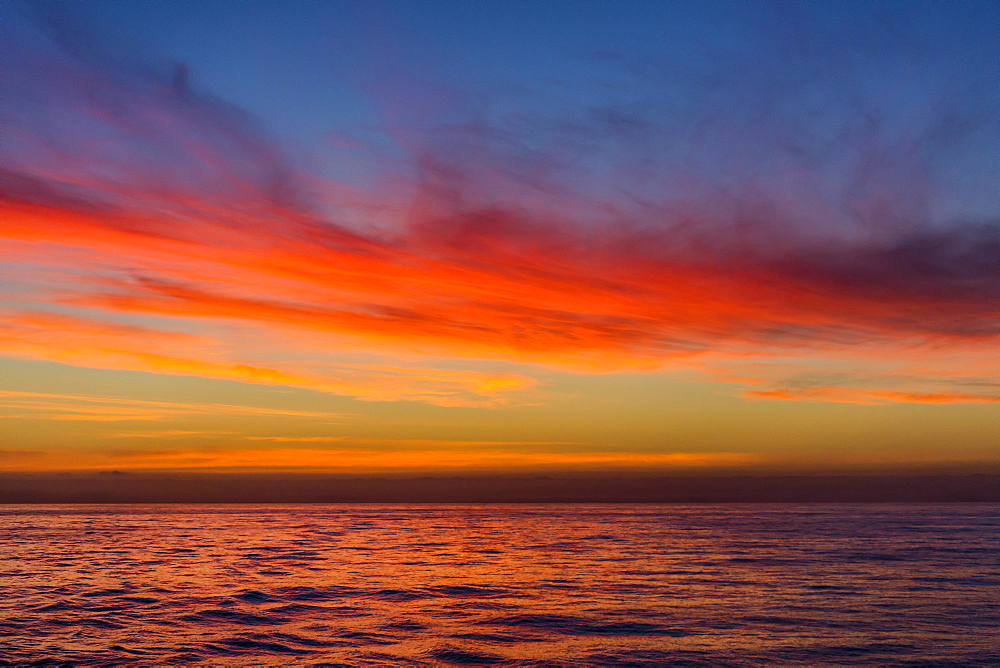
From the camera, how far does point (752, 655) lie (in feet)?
83.1

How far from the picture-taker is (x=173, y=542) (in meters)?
76.2

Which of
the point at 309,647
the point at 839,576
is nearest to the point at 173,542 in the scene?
the point at 309,647

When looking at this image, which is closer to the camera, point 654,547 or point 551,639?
point 551,639

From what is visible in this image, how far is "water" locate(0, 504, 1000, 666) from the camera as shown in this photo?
84.9ft

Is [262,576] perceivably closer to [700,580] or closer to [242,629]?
[242,629]

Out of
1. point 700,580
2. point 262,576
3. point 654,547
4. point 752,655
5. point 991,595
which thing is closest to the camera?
point 752,655

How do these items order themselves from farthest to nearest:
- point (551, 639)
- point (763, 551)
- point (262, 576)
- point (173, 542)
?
1. point (173, 542)
2. point (763, 551)
3. point (262, 576)
4. point (551, 639)

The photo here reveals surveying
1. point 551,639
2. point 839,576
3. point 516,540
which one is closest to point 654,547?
point 516,540

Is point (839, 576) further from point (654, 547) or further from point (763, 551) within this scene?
point (654, 547)

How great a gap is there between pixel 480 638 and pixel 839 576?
93.2ft

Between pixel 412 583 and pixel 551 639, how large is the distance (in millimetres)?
17674

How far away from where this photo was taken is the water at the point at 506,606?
2588 cm

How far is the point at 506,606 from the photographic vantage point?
35.0m

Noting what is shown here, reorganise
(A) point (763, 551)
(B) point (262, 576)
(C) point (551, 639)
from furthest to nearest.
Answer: (A) point (763, 551) → (B) point (262, 576) → (C) point (551, 639)
